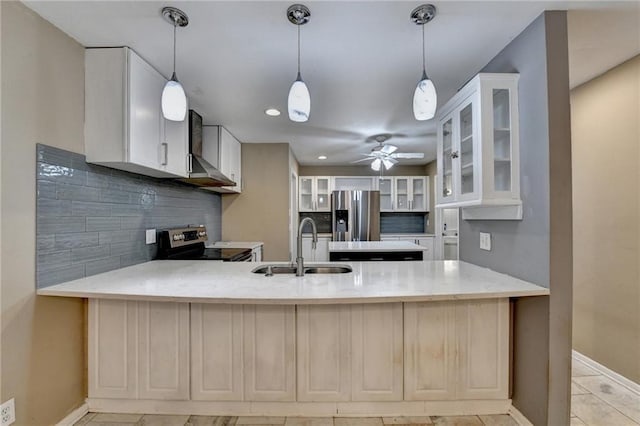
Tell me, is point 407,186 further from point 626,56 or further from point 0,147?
point 0,147

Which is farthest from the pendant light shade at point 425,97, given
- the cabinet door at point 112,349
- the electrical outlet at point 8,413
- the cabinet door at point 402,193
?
the cabinet door at point 402,193

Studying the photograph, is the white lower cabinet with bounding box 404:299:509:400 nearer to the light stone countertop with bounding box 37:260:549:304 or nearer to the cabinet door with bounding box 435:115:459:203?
the light stone countertop with bounding box 37:260:549:304

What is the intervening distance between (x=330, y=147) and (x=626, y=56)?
3.17 m

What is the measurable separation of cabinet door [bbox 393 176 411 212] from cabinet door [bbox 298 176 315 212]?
1783 mm

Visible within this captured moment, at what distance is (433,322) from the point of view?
5.46 feet

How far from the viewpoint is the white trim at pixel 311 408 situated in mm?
1659

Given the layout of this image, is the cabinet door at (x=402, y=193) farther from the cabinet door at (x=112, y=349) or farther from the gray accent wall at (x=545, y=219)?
the cabinet door at (x=112, y=349)

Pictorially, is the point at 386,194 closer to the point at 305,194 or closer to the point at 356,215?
the point at 356,215

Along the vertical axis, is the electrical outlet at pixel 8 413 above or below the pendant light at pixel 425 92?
below

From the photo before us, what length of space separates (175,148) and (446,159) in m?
2.12

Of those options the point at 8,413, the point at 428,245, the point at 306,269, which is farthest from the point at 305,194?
the point at 8,413

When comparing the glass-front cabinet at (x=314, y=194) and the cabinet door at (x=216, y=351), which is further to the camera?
the glass-front cabinet at (x=314, y=194)

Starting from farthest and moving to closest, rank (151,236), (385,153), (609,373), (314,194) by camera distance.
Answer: (314,194) → (385,153) → (151,236) → (609,373)

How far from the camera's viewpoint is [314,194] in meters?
6.11
